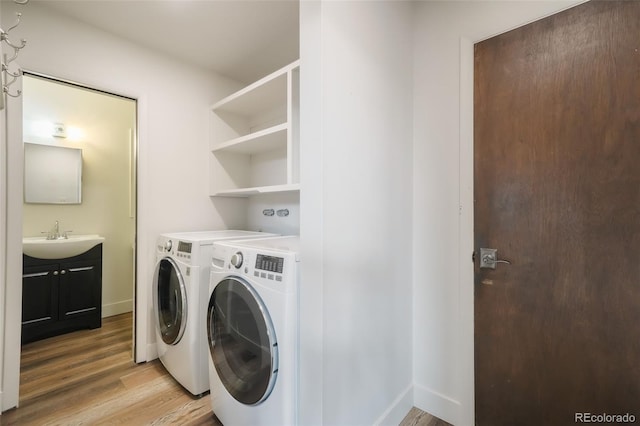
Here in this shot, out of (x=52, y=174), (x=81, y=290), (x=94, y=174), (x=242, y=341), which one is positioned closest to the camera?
(x=242, y=341)

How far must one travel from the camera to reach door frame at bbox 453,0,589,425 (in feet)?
4.67

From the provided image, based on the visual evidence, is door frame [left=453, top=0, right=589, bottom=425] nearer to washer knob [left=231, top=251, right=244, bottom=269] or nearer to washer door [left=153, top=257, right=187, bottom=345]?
washer knob [left=231, top=251, right=244, bottom=269]

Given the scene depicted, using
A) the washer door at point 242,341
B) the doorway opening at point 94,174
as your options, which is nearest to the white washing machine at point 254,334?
the washer door at point 242,341

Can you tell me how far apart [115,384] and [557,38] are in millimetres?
3157

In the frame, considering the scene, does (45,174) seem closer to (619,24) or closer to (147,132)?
(147,132)

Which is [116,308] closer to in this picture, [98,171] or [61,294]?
[61,294]

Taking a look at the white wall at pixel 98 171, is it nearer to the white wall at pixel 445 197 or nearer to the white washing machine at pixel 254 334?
the white washing machine at pixel 254 334

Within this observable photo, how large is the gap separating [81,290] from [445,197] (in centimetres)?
328

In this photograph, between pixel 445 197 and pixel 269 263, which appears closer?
pixel 269 263

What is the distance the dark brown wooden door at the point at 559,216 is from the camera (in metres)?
1.08

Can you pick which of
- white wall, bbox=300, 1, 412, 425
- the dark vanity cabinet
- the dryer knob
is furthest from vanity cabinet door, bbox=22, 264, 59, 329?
white wall, bbox=300, 1, 412, 425

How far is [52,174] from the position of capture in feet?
8.91

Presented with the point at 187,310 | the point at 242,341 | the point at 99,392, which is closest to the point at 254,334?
the point at 242,341

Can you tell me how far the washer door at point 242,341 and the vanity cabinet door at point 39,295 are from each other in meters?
2.00
